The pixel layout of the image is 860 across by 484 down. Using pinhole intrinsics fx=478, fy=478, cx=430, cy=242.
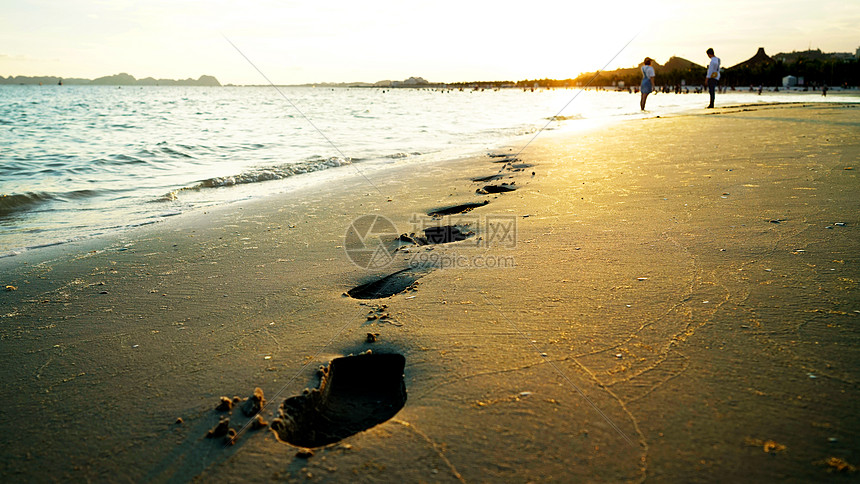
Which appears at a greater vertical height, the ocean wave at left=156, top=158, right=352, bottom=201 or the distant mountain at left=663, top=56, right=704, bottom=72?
the distant mountain at left=663, top=56, right=704, bottom=72

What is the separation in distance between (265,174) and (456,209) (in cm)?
537

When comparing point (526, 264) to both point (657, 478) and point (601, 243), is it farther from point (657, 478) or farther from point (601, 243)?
point (657, 478)

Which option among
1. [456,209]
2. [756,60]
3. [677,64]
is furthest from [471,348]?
[677,64]

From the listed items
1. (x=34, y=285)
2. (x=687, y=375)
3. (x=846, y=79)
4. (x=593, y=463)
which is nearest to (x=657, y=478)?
(x=593, y=463)

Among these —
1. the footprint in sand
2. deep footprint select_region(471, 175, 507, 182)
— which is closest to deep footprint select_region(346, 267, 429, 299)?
the footprint in sand

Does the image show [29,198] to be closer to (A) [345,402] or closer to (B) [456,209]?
(B) [456,209]

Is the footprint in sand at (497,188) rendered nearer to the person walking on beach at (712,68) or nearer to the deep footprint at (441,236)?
the deep footprint at (441,236)

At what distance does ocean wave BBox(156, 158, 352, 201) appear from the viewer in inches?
317

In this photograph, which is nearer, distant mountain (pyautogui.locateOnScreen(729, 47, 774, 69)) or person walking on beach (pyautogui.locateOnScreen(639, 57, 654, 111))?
person walking on beach (pyautogui.locateOnScreen(639, 57, 654, 111))

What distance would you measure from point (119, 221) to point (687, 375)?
6.23 metres

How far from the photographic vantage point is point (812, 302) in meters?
2.36

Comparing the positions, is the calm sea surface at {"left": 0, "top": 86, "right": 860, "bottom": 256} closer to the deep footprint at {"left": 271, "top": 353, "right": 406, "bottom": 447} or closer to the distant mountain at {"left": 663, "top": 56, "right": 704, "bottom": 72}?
the deep footprint at {"left": 271, "top": 353, "right": 406, "bottom": 447}

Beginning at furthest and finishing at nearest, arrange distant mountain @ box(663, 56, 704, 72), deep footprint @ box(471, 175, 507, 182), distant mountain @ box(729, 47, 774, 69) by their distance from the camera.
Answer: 1. distant mountain @ box(663, 56, 704, 72)
2. distant mountain @ box(729, 47, 774, 69)
3. deep footprint @ box(471, 175, 507, 182)

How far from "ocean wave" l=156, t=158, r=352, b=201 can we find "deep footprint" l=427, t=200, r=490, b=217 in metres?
4.52
